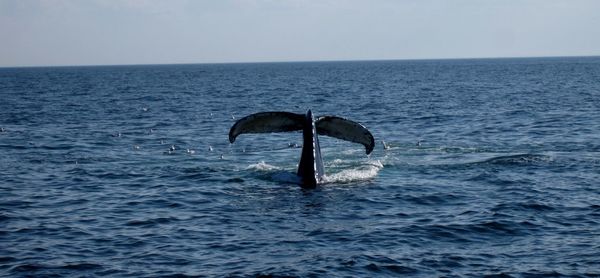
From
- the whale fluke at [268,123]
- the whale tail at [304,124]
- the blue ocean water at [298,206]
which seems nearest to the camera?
the blue ocean water at [298,206]

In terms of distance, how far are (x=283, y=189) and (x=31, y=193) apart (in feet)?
23.5

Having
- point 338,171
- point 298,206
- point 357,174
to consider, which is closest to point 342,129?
point 357,174

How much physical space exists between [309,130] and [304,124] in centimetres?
41

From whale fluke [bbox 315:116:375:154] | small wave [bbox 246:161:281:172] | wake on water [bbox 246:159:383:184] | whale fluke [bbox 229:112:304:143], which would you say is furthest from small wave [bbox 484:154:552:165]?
whale fluke [bbox 229:112:304:143]

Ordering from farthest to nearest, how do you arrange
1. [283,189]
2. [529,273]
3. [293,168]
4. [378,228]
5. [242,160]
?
[242,160]
[293,168]
[283,189]
[378,228]
[529,273]

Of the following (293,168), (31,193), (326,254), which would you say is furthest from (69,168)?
(326,254)

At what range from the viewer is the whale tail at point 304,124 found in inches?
871

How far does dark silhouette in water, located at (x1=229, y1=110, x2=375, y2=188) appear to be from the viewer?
72.2 ft

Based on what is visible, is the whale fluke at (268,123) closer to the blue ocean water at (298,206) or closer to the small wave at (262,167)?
the blue ocean water at (298,206)

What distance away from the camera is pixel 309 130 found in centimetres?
2236

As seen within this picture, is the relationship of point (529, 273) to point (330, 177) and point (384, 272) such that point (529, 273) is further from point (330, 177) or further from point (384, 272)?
point (330, 177)

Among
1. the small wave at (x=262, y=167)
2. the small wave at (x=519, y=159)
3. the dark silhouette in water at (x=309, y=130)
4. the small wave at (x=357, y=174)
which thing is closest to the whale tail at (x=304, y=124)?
the dark silhouette in water at (x=309, y=130)

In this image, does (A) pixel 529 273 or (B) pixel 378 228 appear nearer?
(A) pixel 529 273

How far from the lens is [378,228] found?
1761 centimetres
